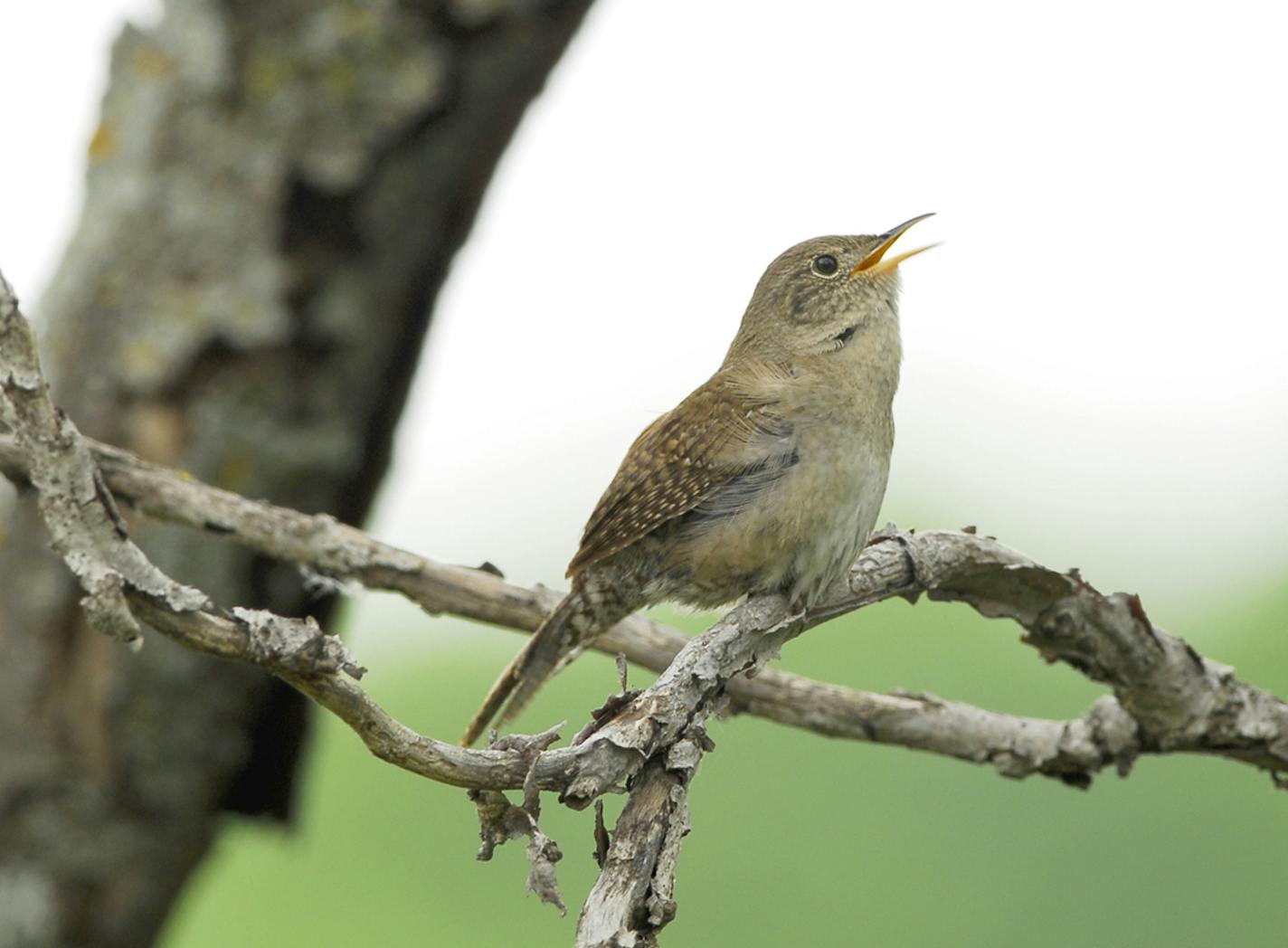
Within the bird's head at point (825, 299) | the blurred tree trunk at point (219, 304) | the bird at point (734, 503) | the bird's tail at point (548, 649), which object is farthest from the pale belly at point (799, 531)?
the blurred tree trunk at point (219, 304)

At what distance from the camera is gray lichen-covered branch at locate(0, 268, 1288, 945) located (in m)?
2.06

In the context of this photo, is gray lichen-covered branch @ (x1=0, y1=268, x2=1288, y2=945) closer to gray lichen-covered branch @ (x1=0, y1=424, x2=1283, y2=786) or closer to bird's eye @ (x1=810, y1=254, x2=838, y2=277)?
gray lichen-covered branch @ (x1=0, y1=424, x2=1283, y2=786)

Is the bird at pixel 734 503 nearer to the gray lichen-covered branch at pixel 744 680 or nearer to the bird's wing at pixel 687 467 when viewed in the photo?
the bird's wing at pixel 687 467

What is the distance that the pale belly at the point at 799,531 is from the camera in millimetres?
3188

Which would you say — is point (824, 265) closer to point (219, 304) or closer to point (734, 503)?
point (734, 503)

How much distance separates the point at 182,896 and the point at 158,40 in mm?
2463

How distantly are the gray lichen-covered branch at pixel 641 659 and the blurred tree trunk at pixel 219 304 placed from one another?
816 millimetres

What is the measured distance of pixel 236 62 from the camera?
156 inches

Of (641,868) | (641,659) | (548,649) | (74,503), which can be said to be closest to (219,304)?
(548,649)

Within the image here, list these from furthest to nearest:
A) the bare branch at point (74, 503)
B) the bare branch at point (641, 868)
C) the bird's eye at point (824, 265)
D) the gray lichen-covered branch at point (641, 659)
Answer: the bird's eye at point (824, 265) → the bare branch at point (74, 503) → the gray lichen-covered branch at point (641, 659) → the bare branch at point (641, 868)

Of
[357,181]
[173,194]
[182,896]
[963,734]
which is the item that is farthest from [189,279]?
[963,734]

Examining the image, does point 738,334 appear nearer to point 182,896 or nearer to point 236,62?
point 236,62

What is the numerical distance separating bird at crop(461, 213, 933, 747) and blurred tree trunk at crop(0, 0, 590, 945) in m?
1.00

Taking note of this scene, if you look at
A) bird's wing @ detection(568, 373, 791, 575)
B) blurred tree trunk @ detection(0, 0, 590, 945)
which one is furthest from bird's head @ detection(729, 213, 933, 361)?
blurred tree trunk @ detection(0, 0, 590, 945)
